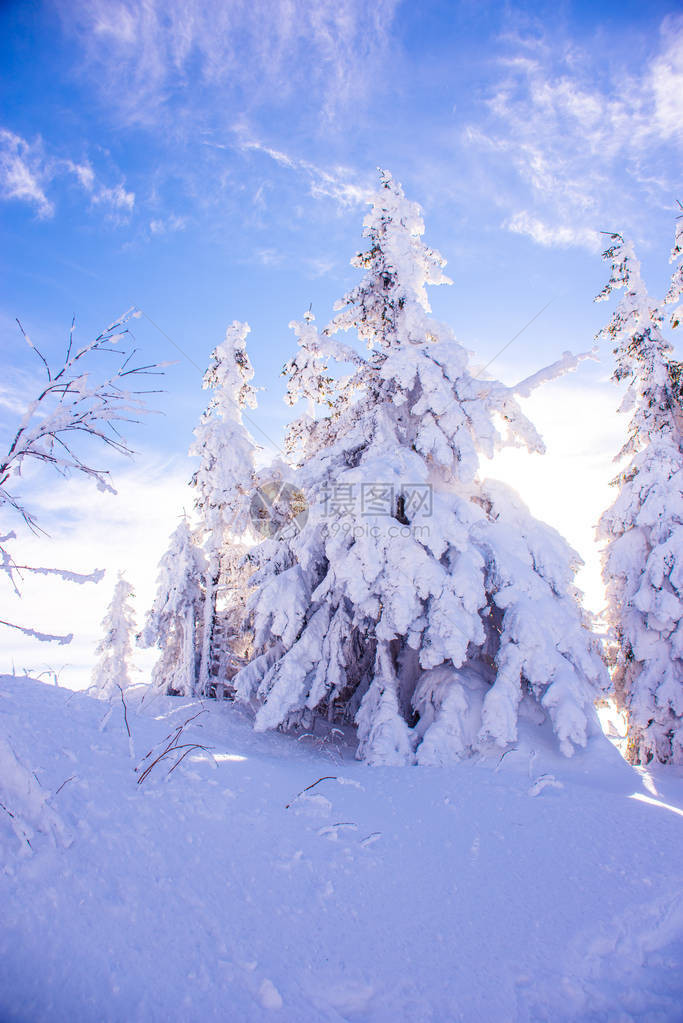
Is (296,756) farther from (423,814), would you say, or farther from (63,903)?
(63,903)

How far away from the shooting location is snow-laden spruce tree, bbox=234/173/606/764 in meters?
8.95

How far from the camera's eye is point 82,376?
3646mm

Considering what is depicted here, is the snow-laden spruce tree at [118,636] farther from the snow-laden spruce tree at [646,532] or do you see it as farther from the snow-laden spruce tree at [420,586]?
the snow-laden spruce tree at [646,532]

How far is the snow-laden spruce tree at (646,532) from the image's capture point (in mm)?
12930

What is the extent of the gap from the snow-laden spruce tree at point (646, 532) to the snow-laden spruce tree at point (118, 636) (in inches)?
853

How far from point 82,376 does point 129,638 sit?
24.9 m

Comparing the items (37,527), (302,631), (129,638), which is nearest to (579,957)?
(37,527)
